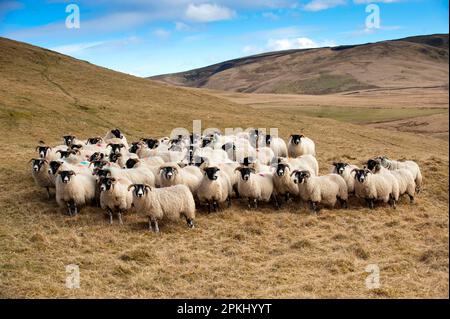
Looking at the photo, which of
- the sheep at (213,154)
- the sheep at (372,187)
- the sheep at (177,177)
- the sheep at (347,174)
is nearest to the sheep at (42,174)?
the sheep at (177,177)

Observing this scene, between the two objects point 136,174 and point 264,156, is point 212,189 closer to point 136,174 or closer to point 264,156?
point 136,174

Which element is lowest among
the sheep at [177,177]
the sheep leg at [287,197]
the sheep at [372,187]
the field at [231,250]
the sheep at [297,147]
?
the field at [231,250]

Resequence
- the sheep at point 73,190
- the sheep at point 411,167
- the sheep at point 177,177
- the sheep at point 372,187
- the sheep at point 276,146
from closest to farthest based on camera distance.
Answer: the sheep at point 73,190 < the sheep at point 177,177 < the sheep at point 372,187 < the sheep at point 411,167 < the sheep at point 276,146

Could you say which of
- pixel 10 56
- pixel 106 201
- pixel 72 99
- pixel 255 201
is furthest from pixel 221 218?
pixel 10 56

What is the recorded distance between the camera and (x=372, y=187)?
49.2ft

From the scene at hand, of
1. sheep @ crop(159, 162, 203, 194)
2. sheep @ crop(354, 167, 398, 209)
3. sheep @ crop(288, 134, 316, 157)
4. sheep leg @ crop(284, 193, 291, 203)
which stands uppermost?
sheep @ crop(288, 134, 316, 157)

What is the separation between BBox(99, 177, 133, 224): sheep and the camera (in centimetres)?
1291

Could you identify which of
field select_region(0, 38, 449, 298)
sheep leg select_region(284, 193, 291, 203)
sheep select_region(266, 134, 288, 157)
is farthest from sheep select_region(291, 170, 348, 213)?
sheep select_region(266, 134, 288, 157)

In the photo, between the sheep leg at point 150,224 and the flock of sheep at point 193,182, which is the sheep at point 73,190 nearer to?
the flock of sheep at point 193,182

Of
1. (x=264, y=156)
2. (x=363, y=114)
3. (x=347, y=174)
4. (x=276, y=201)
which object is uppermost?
(x=363, y=114)

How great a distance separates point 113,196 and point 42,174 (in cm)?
420

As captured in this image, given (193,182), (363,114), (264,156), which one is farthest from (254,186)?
(363,114)

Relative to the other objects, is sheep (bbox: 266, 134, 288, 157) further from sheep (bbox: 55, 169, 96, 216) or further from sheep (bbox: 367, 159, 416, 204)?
sheep (bbox: 55, 169, 96, 216)

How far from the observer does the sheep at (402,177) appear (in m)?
15.8
